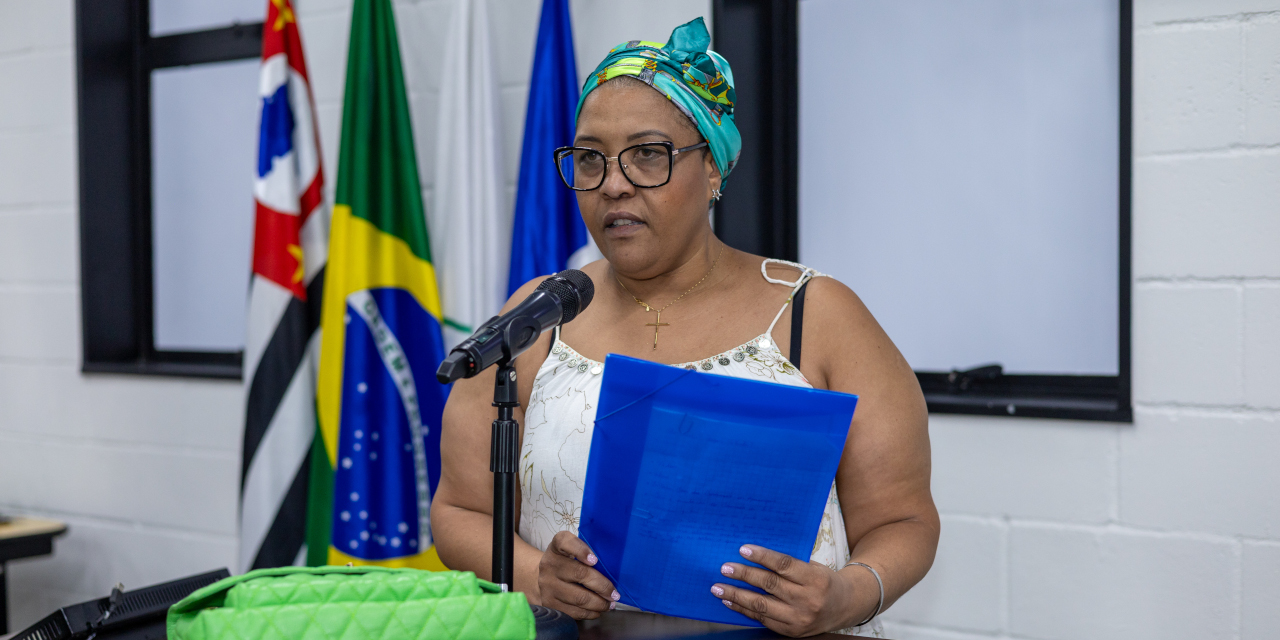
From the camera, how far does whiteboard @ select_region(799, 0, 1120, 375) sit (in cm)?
189

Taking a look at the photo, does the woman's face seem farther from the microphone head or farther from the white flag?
the white flag

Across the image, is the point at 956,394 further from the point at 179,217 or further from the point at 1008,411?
the point at 179,217

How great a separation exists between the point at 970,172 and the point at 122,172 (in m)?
2.60

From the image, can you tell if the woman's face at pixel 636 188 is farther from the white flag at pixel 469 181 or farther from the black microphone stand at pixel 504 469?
the white flag at pixel 469 181

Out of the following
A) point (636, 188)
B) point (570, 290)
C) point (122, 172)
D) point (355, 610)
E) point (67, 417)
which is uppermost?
point (122, 172)

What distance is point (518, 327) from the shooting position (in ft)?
2.79

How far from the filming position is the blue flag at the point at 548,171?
208 centimetres

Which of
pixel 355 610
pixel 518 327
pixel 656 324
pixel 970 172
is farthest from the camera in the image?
pixel 970 172

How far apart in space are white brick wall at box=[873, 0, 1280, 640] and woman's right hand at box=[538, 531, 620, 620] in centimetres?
117

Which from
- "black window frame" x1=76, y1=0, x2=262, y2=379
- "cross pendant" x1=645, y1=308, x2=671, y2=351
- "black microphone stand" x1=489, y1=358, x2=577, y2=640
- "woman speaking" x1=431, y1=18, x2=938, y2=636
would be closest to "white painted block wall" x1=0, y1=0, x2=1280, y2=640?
"woman speaking" x1=431, y1=18, x2=938, y2=636

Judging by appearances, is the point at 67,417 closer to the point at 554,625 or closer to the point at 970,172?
the point at 554,625

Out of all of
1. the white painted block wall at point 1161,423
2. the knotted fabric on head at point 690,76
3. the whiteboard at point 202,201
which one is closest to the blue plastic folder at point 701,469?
the knotted fabric on head at point 690,76

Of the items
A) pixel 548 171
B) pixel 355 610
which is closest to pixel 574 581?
pixel 355 610

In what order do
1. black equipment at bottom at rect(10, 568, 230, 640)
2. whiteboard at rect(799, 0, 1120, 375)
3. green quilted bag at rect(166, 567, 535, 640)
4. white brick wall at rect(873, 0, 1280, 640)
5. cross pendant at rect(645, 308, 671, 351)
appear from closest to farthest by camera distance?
1. green quilted bag at rect(166, 567, 535, 640)
2. black equipment at bottom at rect(10, 568, 230, 640)
3. cross pendant at rect(645, 308, 671, 351)
4. white brick wall at rect(873, 0, 1280, 640)
5. whiteboard at rect(799, 0, 1120, 375)
